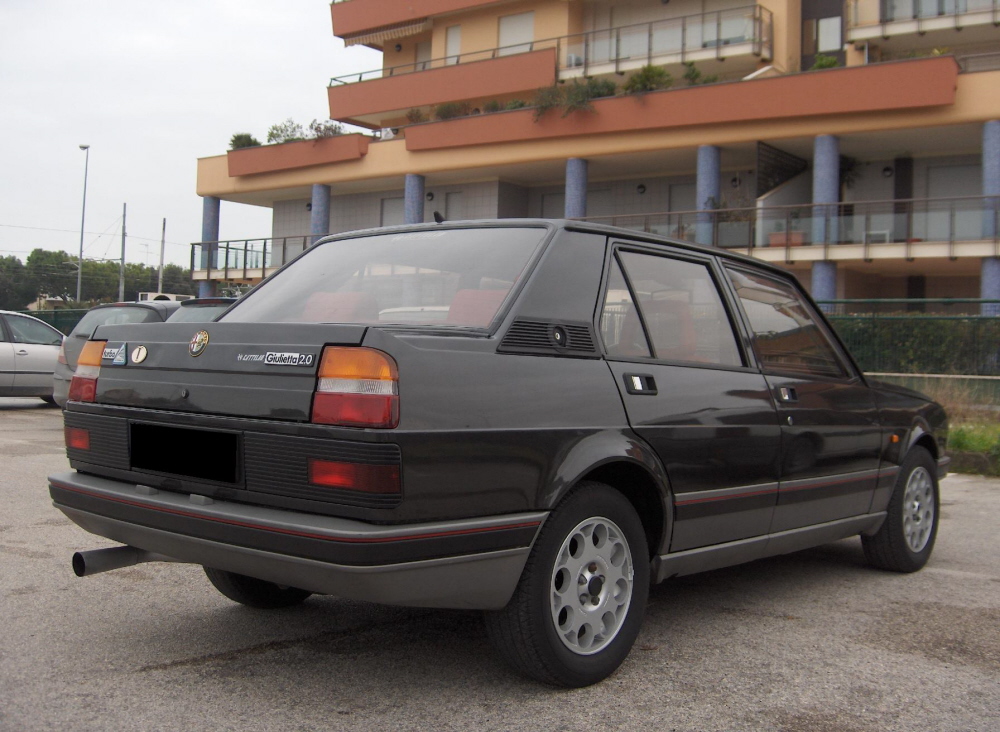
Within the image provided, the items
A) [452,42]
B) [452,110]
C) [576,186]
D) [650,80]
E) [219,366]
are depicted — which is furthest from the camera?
[452,42]

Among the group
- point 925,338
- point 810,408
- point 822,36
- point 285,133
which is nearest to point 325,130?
point 285,133

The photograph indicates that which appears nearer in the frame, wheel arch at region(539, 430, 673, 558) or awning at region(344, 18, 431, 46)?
wheel arch at region(539, 430, 673, 558)

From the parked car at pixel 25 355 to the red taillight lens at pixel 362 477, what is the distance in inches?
549

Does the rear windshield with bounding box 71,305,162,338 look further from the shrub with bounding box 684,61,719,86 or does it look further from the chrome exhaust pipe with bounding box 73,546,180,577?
the shrub with bounding box 684,61,719,86

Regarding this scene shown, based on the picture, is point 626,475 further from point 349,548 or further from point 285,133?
point 285,133

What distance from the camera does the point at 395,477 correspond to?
2910mm

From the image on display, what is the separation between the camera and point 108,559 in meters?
3.55

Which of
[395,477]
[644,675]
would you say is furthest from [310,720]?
[644,675]

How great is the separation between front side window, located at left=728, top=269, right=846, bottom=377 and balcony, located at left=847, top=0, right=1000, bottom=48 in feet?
86.9

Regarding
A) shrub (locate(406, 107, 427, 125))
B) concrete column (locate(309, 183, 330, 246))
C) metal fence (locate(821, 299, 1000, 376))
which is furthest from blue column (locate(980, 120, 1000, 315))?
concrete column (locate(309, 183, 330, 246))

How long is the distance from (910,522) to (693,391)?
2.38 meters

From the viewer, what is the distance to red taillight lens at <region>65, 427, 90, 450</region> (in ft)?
12.4

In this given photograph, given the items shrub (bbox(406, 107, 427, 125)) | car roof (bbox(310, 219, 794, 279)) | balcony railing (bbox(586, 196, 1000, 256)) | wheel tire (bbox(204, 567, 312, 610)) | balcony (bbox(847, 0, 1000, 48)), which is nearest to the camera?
car roof (bbox(310, 219, 794, 279))

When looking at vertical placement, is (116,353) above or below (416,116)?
below
